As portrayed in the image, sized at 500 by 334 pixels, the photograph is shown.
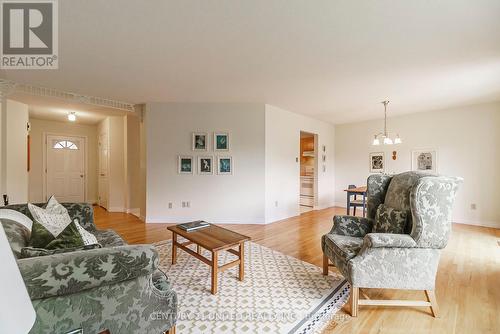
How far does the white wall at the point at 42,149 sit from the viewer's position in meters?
5.91

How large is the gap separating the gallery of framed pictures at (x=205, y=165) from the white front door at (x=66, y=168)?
13.3 feet

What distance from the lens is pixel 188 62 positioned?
273 centimetres

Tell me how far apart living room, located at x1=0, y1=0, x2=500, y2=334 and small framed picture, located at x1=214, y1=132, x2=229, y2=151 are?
2 cm

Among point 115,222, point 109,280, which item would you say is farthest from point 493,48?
point 115,222

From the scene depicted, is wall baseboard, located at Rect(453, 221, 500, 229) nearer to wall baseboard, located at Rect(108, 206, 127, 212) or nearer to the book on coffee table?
the book on coffee table

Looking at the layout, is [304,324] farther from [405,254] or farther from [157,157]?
[157,157]

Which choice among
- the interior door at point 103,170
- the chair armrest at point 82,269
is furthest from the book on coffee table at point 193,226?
the interior door at point 103,170

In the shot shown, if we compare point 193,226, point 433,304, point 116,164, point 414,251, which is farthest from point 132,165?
point 433,304

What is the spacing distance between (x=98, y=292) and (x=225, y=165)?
11.5 ft

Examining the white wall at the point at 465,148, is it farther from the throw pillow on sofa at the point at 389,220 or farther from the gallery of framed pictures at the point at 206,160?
the gallery of framed pictures at the point at 206,160

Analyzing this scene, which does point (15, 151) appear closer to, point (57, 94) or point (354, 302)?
point (57, 94)

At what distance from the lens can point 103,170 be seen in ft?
20.3

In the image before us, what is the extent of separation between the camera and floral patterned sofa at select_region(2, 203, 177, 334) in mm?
988

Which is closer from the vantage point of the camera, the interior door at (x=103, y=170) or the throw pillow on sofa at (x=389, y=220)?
the throw pillow on sofa at (x=389, y=220)
